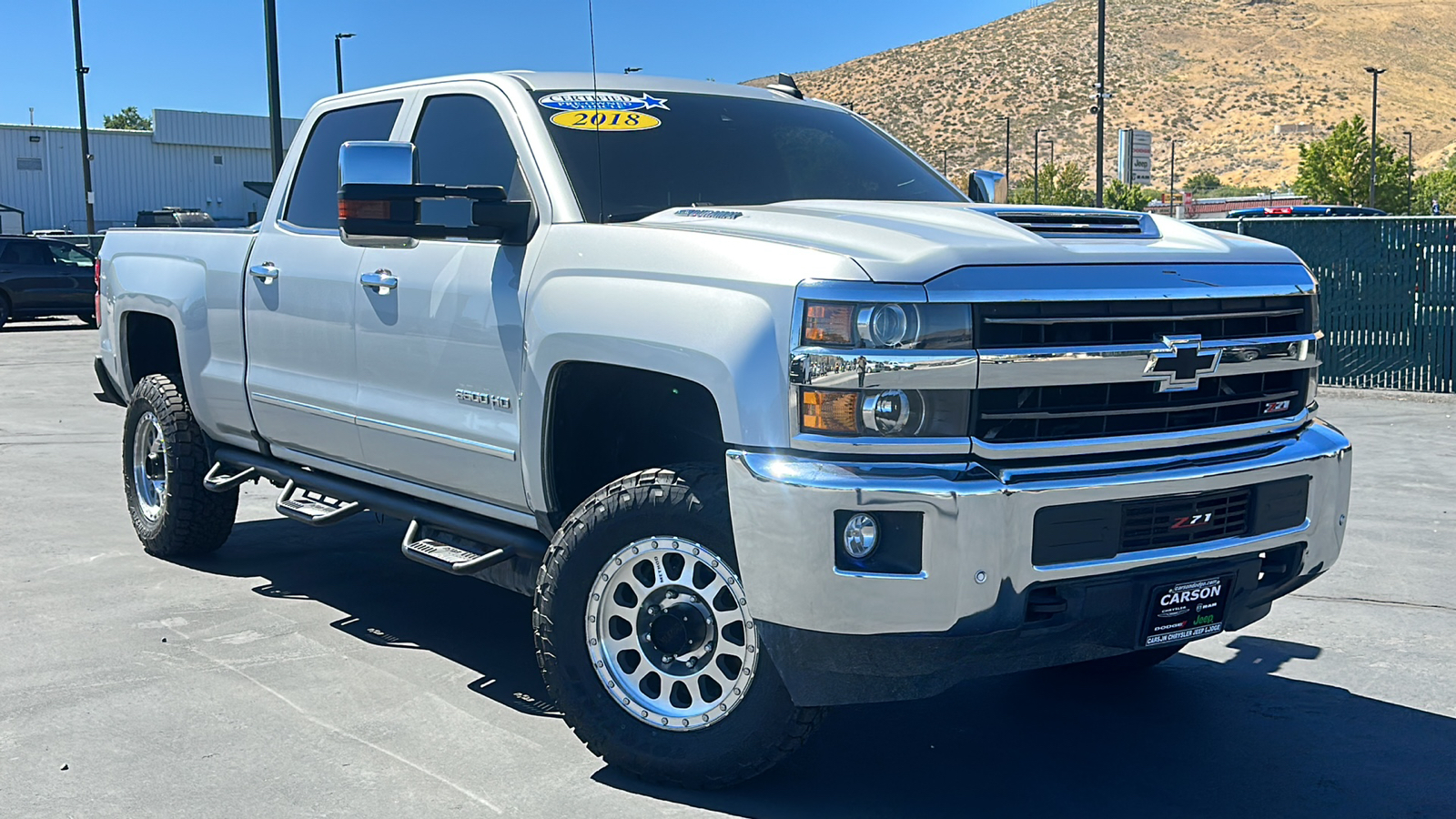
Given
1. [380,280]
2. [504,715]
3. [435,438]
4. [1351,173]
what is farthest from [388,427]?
[1351,173]

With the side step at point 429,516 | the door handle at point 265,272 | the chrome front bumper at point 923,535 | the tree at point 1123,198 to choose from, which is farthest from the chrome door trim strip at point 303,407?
the tree at point 1123,198

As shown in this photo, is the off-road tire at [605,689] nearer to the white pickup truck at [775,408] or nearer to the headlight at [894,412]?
the white pickup truck at [775,408]

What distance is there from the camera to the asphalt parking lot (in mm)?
3963

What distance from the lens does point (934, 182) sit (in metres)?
5.58

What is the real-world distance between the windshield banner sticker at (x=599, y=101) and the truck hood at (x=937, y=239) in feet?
2.01

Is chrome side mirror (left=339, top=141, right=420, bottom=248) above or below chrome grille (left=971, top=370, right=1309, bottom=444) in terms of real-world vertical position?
above

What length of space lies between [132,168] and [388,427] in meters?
55.9

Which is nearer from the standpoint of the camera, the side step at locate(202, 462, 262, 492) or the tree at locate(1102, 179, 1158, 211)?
the side step at locate(202, 462, 262, 492)

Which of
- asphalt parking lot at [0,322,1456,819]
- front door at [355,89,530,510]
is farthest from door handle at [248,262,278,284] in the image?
asphalt parking lot at [0,322,1456,819]

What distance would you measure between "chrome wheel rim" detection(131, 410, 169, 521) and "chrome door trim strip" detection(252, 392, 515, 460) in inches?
46.7

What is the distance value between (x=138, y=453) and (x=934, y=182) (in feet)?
13.6

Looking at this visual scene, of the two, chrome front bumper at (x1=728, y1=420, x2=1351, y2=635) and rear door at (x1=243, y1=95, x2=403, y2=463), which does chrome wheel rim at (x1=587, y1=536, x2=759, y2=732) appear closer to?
chrome front bumper at (x1=728, y1=420, x2=1351, y2=635)

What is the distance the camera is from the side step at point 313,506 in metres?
5.56

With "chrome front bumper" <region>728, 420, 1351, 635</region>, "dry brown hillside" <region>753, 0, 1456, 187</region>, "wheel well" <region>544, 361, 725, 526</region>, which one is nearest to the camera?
"chrome front bumper" <region>728, 420, 1351, 635</region>
